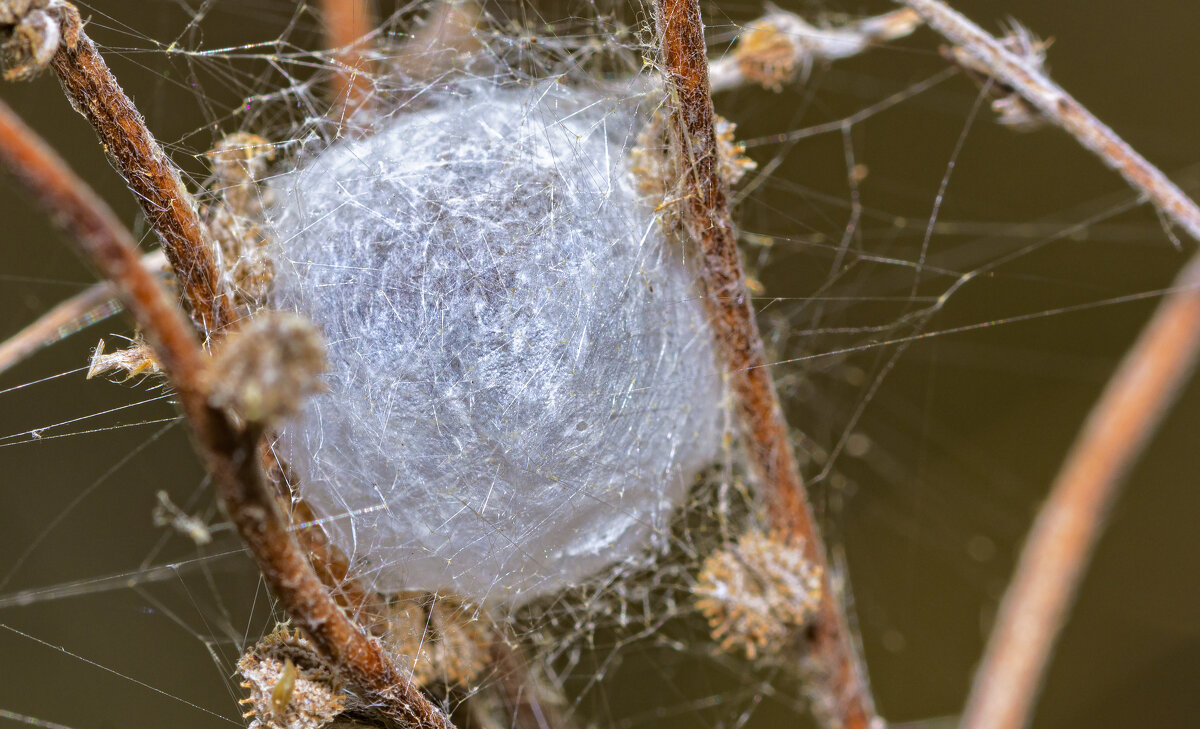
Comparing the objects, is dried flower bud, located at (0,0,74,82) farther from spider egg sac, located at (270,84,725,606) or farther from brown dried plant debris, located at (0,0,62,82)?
spider egg sac, located at (270,84,725,606)

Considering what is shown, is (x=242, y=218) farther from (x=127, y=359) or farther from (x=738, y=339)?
(x=738, y=339)

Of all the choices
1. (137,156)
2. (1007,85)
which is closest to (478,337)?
(137,156)

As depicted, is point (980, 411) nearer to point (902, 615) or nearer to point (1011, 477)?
point (1011, 477)

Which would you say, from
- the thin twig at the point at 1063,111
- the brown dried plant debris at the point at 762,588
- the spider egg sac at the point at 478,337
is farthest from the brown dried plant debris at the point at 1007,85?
the brown dried plant debris at the point at 762,588

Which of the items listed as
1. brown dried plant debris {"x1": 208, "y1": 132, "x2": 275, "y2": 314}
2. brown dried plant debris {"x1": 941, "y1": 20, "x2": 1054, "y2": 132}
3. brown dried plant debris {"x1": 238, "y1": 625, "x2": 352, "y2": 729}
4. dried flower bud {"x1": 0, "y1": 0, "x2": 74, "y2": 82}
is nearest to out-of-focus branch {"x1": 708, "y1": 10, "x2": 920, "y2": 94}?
brown dried plant debris {"x1": 941, "y1": 20, "x2": 1054, "y2": 132}

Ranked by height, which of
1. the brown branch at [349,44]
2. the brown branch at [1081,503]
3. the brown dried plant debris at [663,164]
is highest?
the brown branch at [349,44]

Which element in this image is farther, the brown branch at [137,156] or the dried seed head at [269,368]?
the brown branch at [137,156]

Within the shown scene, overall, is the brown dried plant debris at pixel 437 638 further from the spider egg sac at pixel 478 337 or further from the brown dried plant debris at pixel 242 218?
the brown dried plant debris at pixel 242 218
